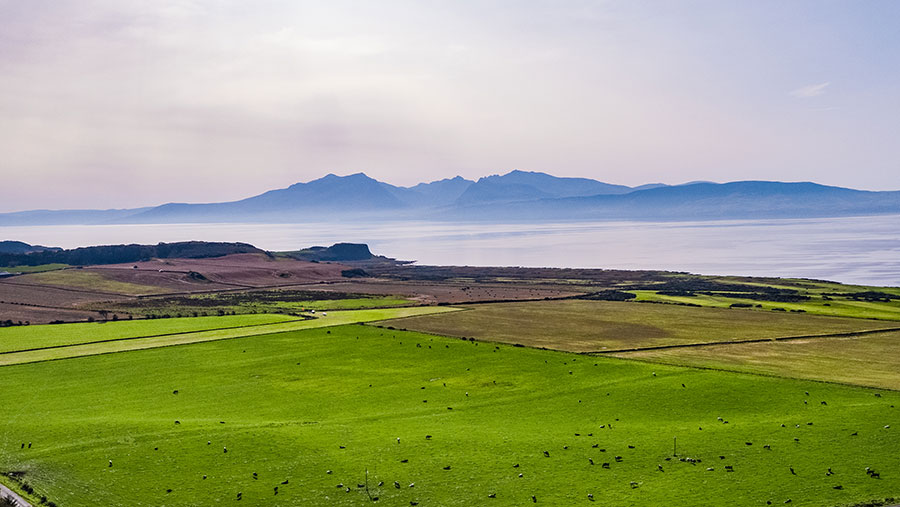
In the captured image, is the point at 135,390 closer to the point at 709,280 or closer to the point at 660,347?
the point at 660,347

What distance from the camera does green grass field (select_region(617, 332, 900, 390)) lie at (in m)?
43.6

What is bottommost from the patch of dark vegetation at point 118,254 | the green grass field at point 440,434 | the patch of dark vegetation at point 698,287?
the green grass field at point 440,434

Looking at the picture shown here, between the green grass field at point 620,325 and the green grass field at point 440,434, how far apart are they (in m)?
12.1

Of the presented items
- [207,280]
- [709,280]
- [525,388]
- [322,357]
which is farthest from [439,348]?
[207,280]

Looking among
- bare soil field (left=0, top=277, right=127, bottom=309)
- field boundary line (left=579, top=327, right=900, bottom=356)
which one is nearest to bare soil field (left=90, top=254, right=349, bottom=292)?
bare soil field (left=0, top=277, right=127, bottom=309)

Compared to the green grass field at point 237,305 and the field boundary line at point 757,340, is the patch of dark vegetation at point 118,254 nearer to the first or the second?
the green grass field at point 237,305

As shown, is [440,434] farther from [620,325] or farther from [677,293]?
[677,293]

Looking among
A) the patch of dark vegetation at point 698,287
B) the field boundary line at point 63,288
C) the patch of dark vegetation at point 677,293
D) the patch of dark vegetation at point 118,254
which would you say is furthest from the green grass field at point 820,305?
the patch of dark vegetation at point 118,254

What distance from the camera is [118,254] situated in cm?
17225

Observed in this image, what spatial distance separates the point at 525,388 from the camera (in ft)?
140

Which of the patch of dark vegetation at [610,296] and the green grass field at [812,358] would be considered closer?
the green grass field at [812,358]

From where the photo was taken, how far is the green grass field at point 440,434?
1023 inches

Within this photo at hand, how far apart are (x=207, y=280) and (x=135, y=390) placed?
101013 millimetres

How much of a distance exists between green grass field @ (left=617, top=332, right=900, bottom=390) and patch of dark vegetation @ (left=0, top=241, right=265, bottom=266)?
148 meters
